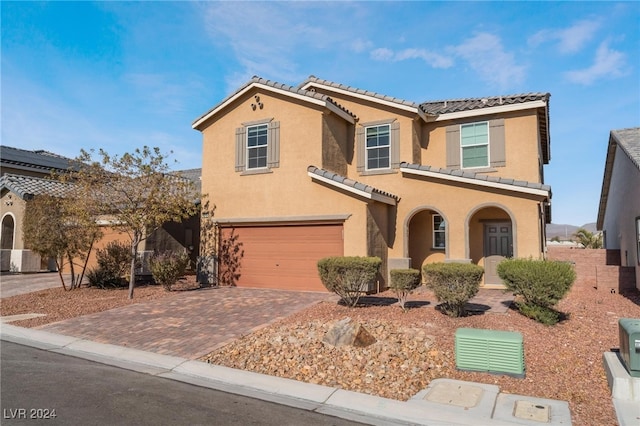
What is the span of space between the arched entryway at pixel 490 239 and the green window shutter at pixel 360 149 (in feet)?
15.1

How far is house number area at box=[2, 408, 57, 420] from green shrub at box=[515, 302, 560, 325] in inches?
348

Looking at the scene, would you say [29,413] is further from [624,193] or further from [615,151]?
[615,151]

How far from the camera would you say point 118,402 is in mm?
5559

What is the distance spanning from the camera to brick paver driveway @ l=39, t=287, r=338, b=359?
8720 millimetres

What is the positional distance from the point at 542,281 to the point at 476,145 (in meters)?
7.79

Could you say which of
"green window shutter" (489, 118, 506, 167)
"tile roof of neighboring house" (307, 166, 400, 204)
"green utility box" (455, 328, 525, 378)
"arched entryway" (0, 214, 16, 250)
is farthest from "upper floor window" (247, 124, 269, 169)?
"arched entryway" (0, 214, 16, 250)

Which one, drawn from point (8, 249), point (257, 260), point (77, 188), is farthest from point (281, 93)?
point (8, 249)

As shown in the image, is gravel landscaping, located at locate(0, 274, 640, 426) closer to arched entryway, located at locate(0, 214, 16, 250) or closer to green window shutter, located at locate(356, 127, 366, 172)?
green window shutter, located at locate(356, 127, 366, 172)

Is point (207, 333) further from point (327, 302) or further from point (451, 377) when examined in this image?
point (451, 377)

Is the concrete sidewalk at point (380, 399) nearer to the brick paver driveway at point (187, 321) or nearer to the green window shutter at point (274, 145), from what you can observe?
the brick paver driveway at point (187, 321)

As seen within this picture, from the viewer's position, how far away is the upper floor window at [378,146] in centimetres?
1572

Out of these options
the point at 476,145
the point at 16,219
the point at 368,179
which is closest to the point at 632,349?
the point at 476,145

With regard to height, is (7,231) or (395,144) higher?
(395,144)

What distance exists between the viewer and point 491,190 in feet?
44.9
